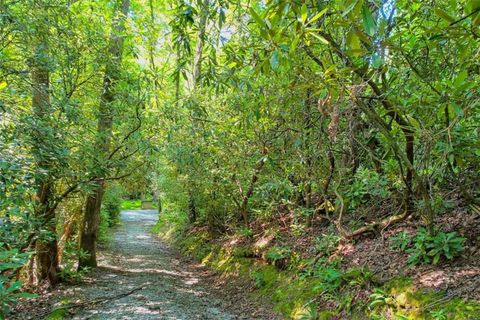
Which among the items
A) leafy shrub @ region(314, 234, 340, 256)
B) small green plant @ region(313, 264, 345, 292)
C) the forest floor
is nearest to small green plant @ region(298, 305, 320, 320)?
small green plant @ region(313, 264, 345, 292)

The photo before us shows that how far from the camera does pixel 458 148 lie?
3436mm

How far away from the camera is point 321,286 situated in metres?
5.07

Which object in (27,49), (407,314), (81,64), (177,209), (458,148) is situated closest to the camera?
(458,148)

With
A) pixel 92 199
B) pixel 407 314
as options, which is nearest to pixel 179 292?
pixel 92 199

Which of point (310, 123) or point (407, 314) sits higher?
point (310, 123)

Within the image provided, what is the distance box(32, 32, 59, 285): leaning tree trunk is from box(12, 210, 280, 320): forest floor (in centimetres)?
52

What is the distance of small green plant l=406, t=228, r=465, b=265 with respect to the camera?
4.09 m

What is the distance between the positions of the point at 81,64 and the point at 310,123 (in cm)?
408

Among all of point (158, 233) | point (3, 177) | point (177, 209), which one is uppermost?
point (3, 177)

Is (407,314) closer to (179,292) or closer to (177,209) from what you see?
(179,292)

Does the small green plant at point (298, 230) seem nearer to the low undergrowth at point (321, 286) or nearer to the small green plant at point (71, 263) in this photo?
the low undergrowth at point (321, 286)

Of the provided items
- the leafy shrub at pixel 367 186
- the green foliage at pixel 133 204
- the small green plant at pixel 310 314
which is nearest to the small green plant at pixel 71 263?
the small green plant at pixel 310 314

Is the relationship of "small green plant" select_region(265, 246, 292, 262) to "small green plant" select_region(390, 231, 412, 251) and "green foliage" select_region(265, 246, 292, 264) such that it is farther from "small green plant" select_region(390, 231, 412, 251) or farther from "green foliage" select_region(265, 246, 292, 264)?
"small green plant" select_region(390, 231, 412, 251)

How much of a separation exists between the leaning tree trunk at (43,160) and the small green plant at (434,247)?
4495mm
